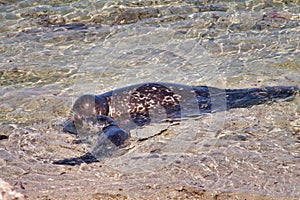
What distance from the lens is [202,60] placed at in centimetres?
851

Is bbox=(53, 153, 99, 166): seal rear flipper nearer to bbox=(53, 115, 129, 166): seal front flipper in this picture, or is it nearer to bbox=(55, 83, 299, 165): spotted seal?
bbox=(53, 115, 129, 166): seal front flipper

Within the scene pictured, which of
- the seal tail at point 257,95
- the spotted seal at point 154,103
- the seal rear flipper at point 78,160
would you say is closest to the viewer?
the seal rear flipper at point 78,160

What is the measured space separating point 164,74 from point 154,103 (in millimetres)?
1372

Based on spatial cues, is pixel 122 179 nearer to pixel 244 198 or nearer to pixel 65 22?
pixel 244 198

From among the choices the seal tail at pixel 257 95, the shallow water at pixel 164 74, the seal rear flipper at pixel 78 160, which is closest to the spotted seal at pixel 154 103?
the seal tail at pixel 257 95

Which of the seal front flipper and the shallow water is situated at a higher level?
the seal front flipper

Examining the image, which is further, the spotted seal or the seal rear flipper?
the spotted seal

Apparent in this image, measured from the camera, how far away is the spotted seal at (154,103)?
20.9ft

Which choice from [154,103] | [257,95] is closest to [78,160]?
[154,103]

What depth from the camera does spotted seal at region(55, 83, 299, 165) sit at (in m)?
6.37

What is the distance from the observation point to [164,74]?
7977mm

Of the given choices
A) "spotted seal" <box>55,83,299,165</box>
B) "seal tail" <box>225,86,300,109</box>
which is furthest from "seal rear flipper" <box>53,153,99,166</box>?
"seal tail" <box>225,86,300,109</box>

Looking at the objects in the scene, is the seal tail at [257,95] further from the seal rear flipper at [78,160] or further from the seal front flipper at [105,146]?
the seal rear flipper at [78,160]

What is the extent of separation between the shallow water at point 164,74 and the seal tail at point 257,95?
0.57 ft
